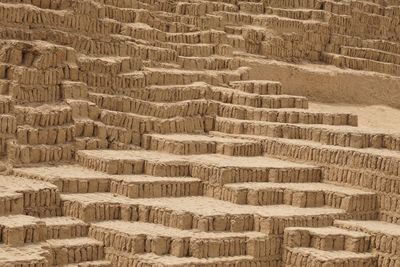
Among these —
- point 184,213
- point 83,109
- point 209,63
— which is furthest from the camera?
point 209,63

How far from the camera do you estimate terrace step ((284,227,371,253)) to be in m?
12.1

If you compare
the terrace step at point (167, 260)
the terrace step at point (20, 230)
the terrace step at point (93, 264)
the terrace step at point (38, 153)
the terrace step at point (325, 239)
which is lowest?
the terrace step at point (93, 264)

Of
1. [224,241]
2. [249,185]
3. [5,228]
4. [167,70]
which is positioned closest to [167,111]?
[167,70]

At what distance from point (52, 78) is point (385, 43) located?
27.7 ft

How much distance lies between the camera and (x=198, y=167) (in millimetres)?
13117

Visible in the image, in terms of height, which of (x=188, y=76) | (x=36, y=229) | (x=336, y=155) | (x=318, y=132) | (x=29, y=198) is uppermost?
(x=188, y=76)

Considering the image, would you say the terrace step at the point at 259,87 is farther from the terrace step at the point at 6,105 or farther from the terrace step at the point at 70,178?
the terrace step at the point at 6,105

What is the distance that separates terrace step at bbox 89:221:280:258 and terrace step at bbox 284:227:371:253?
0.84ft

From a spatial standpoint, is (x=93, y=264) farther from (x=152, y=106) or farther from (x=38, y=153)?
(x=152, y=106)

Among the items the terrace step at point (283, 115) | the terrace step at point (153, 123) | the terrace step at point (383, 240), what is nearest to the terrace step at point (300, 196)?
the terrace step at point (383, 240)

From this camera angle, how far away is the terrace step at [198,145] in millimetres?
13844

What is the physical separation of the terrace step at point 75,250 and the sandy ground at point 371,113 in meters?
6.44

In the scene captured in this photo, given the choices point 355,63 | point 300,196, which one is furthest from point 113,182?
point 355,63

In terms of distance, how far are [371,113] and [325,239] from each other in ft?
21.4
